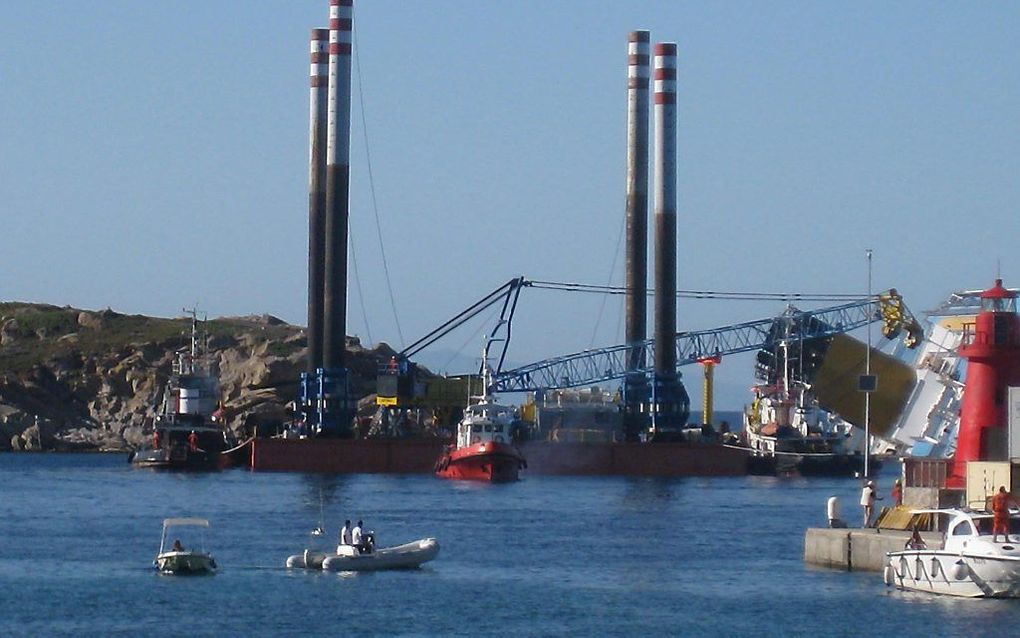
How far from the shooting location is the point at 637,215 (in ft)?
334

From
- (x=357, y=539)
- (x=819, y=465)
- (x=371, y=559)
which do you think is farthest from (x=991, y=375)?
(x=819, y=465)

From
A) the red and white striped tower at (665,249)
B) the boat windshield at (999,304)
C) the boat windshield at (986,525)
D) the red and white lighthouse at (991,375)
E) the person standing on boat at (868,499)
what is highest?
the red and white striped tower at (665,249)

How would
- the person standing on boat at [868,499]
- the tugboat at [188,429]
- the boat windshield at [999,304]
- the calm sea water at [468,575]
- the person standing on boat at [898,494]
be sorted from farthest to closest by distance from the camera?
1. the tugboat at [188,429]
2. the person standing on boat at [868,499]
3. the person standing on boat at [898,494]
4. the boat windshield at [999,304]
5. the calm sea water at [468,575]

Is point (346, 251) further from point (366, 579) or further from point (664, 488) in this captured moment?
point (366, 579)

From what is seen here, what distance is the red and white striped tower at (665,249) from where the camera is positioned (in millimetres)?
100750

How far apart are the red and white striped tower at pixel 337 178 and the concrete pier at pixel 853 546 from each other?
54755 mm

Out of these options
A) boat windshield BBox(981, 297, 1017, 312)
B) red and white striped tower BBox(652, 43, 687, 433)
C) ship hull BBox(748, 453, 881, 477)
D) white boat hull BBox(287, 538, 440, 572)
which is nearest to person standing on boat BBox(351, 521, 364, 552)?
white boat hull BBox(287, 538, 440, 572)

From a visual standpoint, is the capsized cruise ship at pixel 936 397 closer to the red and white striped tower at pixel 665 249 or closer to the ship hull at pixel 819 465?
the ship hull at pixel 819 465

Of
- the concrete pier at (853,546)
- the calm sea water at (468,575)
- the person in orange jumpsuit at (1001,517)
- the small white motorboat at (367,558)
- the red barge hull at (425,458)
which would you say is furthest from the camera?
the red barge hull at (425,458)

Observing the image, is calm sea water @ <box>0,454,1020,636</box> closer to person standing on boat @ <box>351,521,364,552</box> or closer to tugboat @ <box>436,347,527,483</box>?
person standing on boat @ <box>351,521,364,552</box>

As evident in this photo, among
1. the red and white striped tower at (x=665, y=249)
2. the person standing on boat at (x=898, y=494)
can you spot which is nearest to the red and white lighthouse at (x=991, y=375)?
the person standing on boat at (x=898, y=494)

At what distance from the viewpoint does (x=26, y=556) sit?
47906mm

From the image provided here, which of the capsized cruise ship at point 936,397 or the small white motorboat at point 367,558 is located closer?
the small white motorboat at point 367,558

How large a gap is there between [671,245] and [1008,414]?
62.1m
